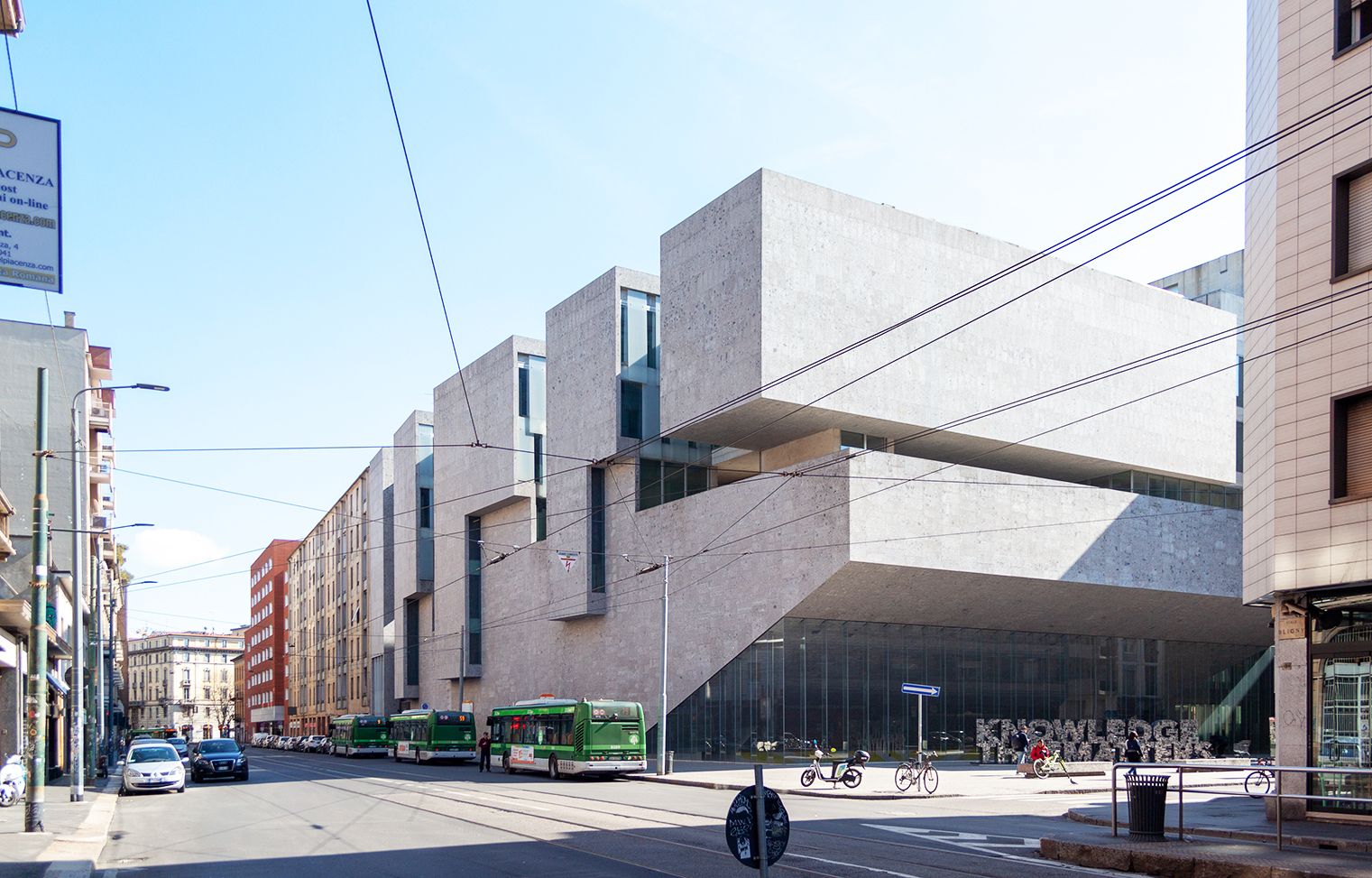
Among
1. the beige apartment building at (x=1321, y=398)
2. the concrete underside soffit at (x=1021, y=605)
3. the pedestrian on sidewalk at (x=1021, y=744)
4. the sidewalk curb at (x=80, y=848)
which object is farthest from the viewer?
the concrete underside soffit at (x=1021, y=605)

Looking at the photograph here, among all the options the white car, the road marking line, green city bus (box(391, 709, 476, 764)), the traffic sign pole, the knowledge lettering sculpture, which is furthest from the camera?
green city bus (box(391, 709, 476, 764))

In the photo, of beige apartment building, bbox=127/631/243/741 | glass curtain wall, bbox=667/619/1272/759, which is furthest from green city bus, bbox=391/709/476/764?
beige apartment building, bbox=127/631/243/741

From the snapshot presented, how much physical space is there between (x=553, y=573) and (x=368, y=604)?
39468mm

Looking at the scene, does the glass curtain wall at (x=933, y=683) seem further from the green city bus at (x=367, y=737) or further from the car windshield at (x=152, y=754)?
the green city bus at (x=367, y=737)

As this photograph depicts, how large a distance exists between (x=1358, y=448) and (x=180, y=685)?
589 feet

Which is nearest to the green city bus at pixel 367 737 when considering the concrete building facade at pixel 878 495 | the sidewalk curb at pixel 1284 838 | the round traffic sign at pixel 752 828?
the concrete building facade at pixel 878 495

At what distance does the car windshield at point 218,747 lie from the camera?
41.4 meters

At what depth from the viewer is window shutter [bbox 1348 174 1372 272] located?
66.8ft

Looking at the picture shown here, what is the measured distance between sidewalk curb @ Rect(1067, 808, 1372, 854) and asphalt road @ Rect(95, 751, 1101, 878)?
93.2 inches

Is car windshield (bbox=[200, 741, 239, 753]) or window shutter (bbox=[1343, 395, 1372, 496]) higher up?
window shutter (bbox=[1343, 395, 1372, 496])

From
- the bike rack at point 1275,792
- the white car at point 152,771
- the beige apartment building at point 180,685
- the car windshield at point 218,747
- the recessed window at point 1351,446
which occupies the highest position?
the recessed window at point 1351,446

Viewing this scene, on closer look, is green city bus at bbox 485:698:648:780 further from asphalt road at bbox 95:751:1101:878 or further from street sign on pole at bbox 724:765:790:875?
street sign on pole at bbox 724:765:790:875

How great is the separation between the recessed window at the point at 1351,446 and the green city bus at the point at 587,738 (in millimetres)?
25631

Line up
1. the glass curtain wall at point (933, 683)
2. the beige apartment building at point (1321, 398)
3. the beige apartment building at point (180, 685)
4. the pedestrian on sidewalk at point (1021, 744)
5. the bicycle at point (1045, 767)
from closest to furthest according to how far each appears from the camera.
Answer: the beige apartment building at point (1321, 398) < the bicycle at point (1045, 767) < the pedestrian on sidewalk at point (1021, 744) < the glass curtain wall at point (933, 683) < the beige apartment building at point (180, 685)
